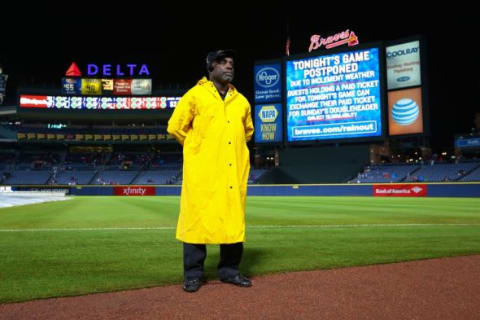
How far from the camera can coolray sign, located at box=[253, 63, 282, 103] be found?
3972 cm

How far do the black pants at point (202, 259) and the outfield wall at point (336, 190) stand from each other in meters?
25.3

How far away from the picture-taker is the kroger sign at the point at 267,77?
39.9m

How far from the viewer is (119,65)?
2488 inches

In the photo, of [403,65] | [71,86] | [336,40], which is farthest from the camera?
[71,86]

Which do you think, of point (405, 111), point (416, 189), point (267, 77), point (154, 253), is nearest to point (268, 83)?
point (267, 77)

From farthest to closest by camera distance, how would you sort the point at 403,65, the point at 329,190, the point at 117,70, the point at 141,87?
the point at 117,70 < the point at 141,87 < the point at 403,65 < the point at 329,190

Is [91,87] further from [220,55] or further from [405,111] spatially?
[220,55]

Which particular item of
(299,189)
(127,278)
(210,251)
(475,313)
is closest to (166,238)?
(210,251)

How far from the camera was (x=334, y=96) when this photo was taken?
36000mm

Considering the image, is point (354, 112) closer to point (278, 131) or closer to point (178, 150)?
point (278, 131)

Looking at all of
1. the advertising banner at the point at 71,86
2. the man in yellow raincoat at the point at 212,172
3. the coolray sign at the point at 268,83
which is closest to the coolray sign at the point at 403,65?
the coolray sign at the point at 268,83

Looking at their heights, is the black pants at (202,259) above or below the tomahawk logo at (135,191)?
above

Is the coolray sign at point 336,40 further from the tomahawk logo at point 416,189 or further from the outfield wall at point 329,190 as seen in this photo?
the tomahawk logo at point 416,189

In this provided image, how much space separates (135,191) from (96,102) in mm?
26289
